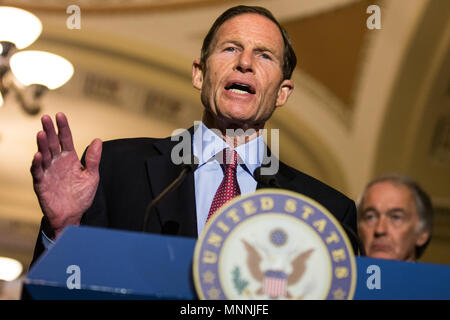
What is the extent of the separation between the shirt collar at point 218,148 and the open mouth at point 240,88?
10 centimetres

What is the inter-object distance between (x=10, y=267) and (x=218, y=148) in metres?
8.42

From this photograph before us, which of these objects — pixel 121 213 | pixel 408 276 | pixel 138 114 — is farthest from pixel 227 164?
pixel 138 114

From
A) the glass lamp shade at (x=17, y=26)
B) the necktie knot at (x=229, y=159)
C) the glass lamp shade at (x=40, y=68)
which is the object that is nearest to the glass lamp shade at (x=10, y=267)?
the glass lamp shade at (x=40, y=68)

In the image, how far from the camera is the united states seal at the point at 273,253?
1000 millimetres

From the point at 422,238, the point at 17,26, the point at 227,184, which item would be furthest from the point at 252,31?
the point at 17,26

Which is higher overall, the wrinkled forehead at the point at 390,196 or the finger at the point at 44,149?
the wrinkled forehead at the point at 390,196

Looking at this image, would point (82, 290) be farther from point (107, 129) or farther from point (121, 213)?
point (107, 129)

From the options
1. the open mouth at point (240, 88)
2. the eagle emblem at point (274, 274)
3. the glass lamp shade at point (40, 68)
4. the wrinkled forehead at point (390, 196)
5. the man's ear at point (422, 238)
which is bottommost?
the eagle emblem at point (274, 274)

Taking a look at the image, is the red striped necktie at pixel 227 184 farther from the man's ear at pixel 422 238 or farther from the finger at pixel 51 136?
the man's ear at pixel 422 238

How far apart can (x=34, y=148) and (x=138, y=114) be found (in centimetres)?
145

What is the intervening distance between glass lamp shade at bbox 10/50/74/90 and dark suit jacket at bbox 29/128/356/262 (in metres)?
3.05

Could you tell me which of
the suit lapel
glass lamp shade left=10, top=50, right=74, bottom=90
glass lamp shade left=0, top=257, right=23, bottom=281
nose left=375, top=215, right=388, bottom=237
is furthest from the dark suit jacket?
glass lamp shade left=0, top=257, right=23, bottom=281

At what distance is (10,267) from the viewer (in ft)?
30.8
